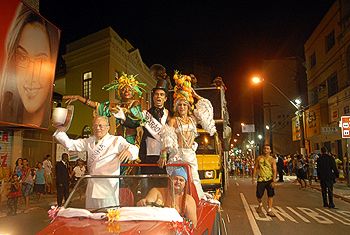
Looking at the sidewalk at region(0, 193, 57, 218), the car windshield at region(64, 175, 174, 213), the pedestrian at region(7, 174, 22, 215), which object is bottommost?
the sidewalk at region(0, 193, 57, 218)

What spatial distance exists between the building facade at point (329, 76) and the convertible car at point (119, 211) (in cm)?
1582

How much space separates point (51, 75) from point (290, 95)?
1676 inches

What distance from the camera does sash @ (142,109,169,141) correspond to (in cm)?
552

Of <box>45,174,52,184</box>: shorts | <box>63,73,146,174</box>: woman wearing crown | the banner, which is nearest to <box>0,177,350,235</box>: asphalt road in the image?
the banner

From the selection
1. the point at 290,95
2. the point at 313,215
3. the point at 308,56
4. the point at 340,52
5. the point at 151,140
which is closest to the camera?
the point at 151,140

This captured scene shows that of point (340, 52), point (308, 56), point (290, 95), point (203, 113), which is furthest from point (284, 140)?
point (203, 113)

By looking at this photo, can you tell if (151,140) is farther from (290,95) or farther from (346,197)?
(290,95)

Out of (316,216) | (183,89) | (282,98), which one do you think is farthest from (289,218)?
(282,98)

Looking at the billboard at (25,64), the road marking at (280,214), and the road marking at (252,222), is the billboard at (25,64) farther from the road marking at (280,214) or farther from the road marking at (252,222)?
the road marking at (280,214)

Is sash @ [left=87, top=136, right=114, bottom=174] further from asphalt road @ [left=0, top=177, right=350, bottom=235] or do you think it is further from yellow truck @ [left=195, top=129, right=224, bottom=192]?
yellow truck @ [left=195, top=129, right=224, bottom=192]

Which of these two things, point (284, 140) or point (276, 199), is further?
point (284, 140)

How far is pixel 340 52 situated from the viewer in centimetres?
2345

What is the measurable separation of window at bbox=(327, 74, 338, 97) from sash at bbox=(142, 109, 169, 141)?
22.7 m

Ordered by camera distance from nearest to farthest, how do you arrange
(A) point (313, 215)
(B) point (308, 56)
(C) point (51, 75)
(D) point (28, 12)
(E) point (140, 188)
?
1. (E) point (140, 188)
2. (A) point (313, 215)
3. (D) point (28, 12)
4. (C) point (51, 75)
5. (B) point (308, 56)
